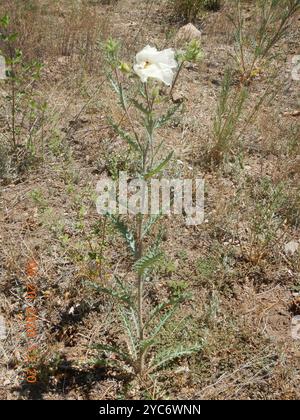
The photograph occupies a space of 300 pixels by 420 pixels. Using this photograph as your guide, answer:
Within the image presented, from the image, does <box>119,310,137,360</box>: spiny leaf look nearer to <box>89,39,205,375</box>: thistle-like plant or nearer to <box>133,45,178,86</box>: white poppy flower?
<box>89,39,205,375</box>: thistle-like plant

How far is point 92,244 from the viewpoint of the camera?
250 cm

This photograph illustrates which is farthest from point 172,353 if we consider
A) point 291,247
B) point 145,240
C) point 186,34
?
point 186,34

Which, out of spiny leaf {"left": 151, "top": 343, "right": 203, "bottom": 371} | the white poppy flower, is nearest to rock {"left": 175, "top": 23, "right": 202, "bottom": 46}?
the white poppy flower

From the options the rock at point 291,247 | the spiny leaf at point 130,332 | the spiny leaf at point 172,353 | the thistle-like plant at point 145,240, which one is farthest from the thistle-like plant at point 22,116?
the rock at point 291,247

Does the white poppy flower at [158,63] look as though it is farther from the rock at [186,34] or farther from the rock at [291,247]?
the rock at [186,34]

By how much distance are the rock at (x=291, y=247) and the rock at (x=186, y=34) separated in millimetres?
2638

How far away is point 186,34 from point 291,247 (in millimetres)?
2830

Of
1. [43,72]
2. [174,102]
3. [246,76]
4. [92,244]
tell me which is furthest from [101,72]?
[92,244]

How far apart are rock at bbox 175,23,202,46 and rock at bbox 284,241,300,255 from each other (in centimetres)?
264

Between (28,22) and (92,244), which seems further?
(28,22)

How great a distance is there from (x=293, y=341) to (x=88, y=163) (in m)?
1.86

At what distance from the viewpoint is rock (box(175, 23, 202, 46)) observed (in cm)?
424

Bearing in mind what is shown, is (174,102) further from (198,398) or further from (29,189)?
(198,398)

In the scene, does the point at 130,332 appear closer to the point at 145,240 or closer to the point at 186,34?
the point at 145,240
